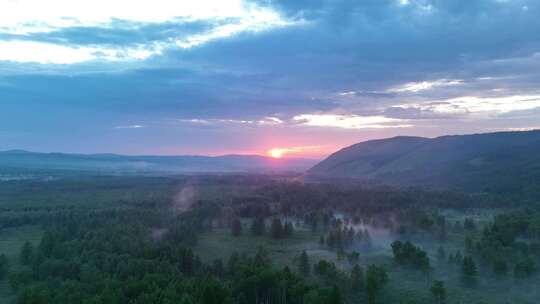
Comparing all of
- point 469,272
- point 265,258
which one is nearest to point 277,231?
point 265,258

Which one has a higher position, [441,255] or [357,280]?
[357,280]

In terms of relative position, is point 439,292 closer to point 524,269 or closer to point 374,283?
point 374,283

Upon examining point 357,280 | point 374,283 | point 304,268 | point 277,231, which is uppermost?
point 374,283

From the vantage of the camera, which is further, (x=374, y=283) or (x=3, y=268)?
(x=3, y=268)

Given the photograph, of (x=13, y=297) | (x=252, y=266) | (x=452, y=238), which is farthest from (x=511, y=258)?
(x=13, y=297)

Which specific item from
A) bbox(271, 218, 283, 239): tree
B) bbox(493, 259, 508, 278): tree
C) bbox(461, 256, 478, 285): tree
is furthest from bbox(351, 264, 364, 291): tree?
bbox(271, 218, 283, 239): tree

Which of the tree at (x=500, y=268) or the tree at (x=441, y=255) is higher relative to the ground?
the tree at (x=500, y=268)

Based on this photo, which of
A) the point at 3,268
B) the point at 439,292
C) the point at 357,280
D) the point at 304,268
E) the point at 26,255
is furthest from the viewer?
the point at 26,255

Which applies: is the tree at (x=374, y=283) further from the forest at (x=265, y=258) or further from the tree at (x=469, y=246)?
the tree at (x=469, y=246)

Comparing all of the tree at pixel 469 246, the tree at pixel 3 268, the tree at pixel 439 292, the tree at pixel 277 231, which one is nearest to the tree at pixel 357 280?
the tree at pixel 439 292

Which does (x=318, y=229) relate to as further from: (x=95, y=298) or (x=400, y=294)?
(x=95, y=298)
